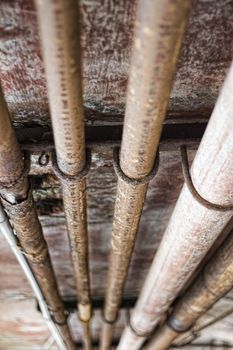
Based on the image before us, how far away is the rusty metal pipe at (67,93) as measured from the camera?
37.3 inches

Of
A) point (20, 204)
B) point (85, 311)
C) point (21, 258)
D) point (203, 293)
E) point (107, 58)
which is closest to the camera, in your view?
point (107, 58)

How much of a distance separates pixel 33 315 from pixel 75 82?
382 cm

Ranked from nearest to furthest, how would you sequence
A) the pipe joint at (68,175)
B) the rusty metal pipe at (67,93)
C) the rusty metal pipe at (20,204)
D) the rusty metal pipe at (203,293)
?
the rusty metal pipe at (67,93) → the rusty metal pipe at (20,204) → the pipe joint at (68,175) → the rusty metal pipe at (203,293)

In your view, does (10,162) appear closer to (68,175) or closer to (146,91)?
(68,175)

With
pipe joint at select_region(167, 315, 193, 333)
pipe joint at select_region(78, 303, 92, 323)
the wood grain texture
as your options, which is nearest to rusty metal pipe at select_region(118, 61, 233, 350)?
the wood grain texture

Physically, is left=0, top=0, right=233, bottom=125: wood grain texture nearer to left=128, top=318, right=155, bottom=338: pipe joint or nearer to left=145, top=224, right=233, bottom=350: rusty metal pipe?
left=145, top=224, right=233, bottom=350: rusty metal pipe

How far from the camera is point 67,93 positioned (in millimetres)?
1195

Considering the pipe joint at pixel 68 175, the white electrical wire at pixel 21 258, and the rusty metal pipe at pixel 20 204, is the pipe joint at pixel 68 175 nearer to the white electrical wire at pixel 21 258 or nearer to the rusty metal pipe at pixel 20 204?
the rusty metal pipe at pixel 20 204

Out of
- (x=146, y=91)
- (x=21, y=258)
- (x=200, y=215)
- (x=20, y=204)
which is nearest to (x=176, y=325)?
(x=21, y=258)

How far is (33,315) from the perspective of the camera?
4.46 metres

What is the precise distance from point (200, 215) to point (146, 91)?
30.3 inches

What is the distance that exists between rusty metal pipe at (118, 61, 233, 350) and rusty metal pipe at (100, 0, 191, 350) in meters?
0.19

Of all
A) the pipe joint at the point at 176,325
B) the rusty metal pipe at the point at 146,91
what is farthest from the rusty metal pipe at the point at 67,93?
the pipe joint at the point at 176,325

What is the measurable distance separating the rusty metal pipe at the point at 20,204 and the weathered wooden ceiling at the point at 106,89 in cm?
21
